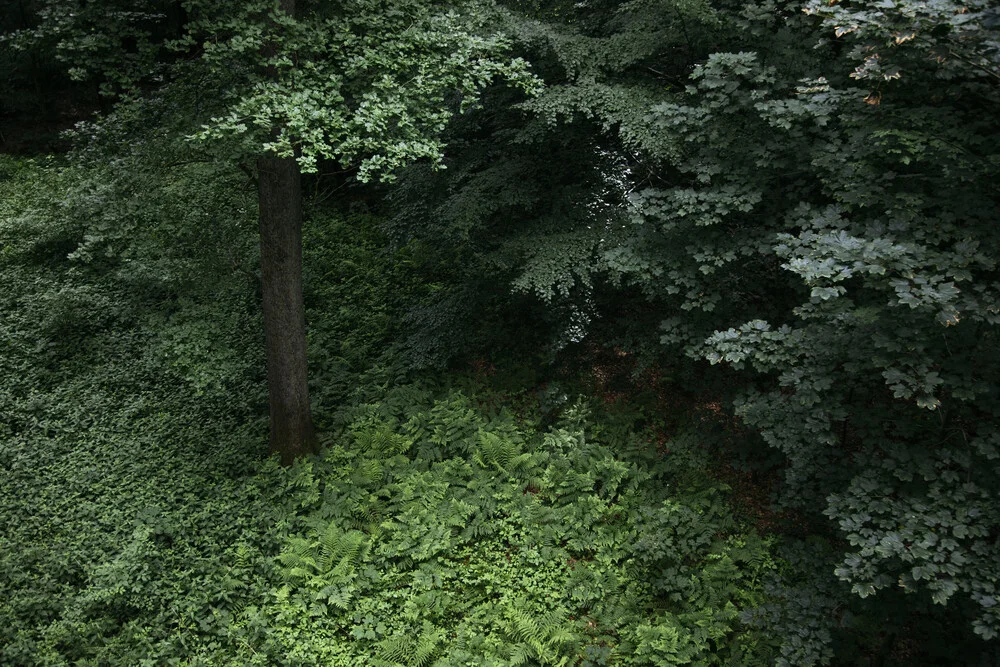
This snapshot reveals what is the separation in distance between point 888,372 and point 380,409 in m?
5.93

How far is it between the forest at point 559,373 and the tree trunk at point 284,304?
0.12ft

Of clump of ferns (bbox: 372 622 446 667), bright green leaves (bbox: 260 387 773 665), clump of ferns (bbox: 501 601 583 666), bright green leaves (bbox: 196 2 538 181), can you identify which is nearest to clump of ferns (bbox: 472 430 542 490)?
bright green leaves (bbox: 260 387 773 665)

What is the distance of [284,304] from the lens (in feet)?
24.6

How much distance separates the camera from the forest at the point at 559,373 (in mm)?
4535

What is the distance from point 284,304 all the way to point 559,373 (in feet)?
11.4

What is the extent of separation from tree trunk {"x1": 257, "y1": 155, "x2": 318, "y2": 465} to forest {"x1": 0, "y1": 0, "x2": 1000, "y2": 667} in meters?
0.04

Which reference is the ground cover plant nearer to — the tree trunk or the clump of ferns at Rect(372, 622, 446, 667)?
the clump of ferns at Rect(372, 622, 446, 667)

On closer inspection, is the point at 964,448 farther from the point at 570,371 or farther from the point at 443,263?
the point at 443,263

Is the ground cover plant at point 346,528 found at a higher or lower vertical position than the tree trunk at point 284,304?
lower

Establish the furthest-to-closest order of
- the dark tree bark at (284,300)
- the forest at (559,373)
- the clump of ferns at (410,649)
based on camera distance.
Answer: the dark tree bark at (284,300) → the clump of ferns at (410,649) → the forest at (559,373)

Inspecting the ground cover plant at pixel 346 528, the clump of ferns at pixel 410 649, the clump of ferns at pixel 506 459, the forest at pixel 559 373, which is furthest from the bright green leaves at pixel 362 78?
the clump of ferns at pixel 410 649

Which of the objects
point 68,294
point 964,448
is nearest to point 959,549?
point 964,448

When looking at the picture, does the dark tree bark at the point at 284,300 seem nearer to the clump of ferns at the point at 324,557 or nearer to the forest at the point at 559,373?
the forest at the point at 559,373

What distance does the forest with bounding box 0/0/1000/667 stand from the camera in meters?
4.54
